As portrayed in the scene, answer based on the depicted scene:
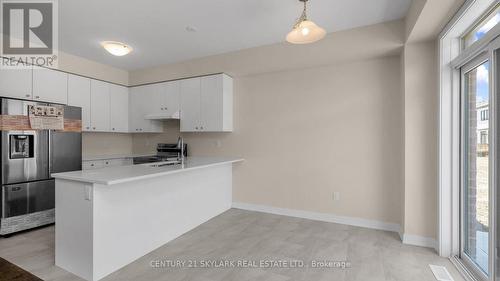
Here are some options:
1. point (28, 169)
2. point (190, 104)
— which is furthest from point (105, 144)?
point (190, 104)

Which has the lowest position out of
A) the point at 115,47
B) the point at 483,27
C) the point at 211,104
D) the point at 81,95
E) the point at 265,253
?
the point at 265,253

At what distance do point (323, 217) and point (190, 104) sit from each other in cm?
295

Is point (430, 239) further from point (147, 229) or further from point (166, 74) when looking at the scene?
point (166, 74)

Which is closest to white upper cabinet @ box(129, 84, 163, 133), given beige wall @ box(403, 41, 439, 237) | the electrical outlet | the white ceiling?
the white ceiling

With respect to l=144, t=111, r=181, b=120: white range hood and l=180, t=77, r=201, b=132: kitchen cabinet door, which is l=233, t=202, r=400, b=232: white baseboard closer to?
l=180, t=77, r=201, b=132: kitchen cabinet door

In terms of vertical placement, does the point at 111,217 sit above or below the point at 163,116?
below

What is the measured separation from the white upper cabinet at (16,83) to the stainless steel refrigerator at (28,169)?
0.37 meters

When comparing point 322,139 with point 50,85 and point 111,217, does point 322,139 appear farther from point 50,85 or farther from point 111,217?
point 50,85

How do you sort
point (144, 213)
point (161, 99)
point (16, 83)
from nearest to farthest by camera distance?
1. point (144, 213)
2. point (16, 83)
3. point (161, 99)

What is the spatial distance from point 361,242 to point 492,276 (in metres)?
1.15

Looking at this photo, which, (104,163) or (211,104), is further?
(104,163)

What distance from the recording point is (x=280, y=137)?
3.79 metres

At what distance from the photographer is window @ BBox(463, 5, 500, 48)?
171 centimetres

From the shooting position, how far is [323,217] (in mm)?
3469
